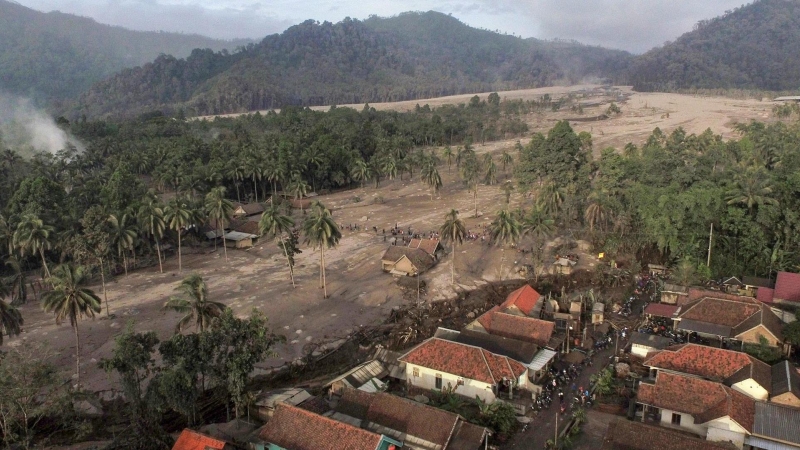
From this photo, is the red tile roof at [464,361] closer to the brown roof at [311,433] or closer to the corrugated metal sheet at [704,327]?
the brown roof at [311,433]

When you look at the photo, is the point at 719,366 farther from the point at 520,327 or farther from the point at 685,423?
the point at 520,327

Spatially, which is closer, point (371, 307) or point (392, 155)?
point (371, 307)

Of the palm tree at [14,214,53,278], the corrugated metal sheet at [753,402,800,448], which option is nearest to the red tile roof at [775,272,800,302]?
the corrugated metal sheet at [753,402,800,448]

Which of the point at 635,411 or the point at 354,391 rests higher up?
the point at 354,391

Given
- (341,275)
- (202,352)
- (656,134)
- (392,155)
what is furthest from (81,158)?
(656,134)

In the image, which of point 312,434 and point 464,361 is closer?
point 312,434

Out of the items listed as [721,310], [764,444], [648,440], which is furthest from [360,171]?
[764,444]

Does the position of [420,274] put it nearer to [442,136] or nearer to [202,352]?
[202,352]
